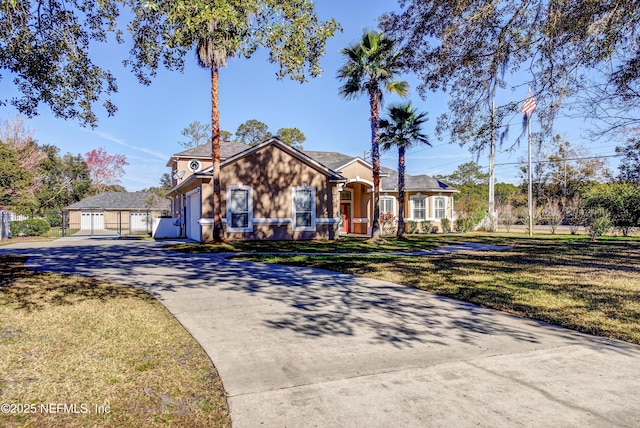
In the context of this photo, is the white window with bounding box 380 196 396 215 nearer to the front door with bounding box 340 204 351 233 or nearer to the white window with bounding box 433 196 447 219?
the front door with bounding box 340 204 351 233

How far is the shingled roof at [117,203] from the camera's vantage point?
45.0 m

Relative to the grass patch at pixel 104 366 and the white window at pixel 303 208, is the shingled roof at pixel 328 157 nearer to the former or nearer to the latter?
the white window at pixel 303 208

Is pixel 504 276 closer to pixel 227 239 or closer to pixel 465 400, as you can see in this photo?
pixel 465 400

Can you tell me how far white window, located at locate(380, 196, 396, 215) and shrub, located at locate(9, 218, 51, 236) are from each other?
23.8 m

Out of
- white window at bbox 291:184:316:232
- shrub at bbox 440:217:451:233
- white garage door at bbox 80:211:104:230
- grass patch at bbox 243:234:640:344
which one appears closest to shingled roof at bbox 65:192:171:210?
white garage door at bbox 80:211:104:230

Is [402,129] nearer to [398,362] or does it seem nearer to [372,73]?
[372,73]

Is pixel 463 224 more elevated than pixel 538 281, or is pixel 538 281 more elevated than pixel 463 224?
pixel 463 224

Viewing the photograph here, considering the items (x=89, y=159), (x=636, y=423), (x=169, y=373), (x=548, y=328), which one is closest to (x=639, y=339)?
→ (x=548, y=328)

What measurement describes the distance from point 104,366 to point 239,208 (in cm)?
1611

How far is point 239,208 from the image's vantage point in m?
20.0

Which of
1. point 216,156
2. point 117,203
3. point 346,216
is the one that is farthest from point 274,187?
point 117,203

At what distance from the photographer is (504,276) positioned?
968cm

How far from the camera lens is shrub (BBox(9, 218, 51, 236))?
2638 centimetres

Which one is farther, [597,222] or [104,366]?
[597,222]
